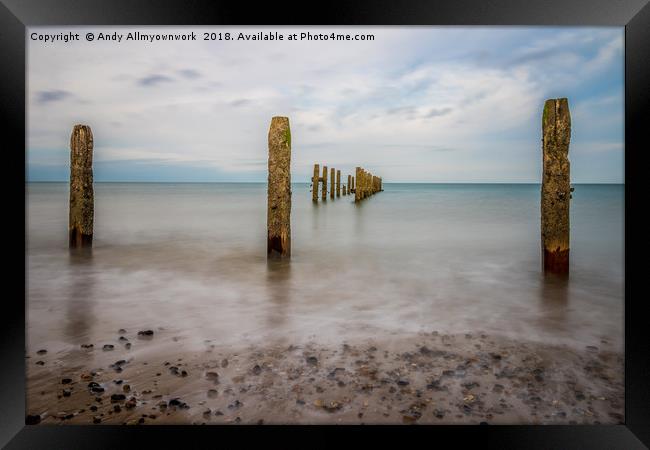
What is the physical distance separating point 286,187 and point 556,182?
3.65 meters

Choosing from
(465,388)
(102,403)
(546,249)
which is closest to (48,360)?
(102,403)

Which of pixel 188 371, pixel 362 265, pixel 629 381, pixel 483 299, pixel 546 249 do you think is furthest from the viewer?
pixel 362 265

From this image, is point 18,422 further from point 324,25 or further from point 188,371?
point 324,25

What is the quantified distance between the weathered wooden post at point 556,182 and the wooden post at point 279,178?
11.5 ft

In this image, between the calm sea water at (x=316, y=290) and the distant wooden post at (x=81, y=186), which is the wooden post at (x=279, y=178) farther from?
the distant wooden post at (x=81, y=186)

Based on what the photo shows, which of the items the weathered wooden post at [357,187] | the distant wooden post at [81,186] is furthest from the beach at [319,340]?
the weathered wooden post at [357,187]

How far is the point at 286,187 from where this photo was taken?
21.7 ft

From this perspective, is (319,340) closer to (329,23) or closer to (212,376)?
(212,376)

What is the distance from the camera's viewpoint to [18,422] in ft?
7.97

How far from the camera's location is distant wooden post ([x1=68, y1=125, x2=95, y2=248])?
7469 mm

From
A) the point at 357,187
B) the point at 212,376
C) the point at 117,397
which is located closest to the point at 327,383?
the point at 212,376

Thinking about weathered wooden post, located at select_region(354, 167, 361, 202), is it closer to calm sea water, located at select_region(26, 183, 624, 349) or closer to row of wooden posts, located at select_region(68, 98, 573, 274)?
calm sea water, located at select_region(26, 183, 624, 349)

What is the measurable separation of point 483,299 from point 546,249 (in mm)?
1628

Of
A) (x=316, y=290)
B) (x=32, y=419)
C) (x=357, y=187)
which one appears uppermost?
(x=357, y=187)
